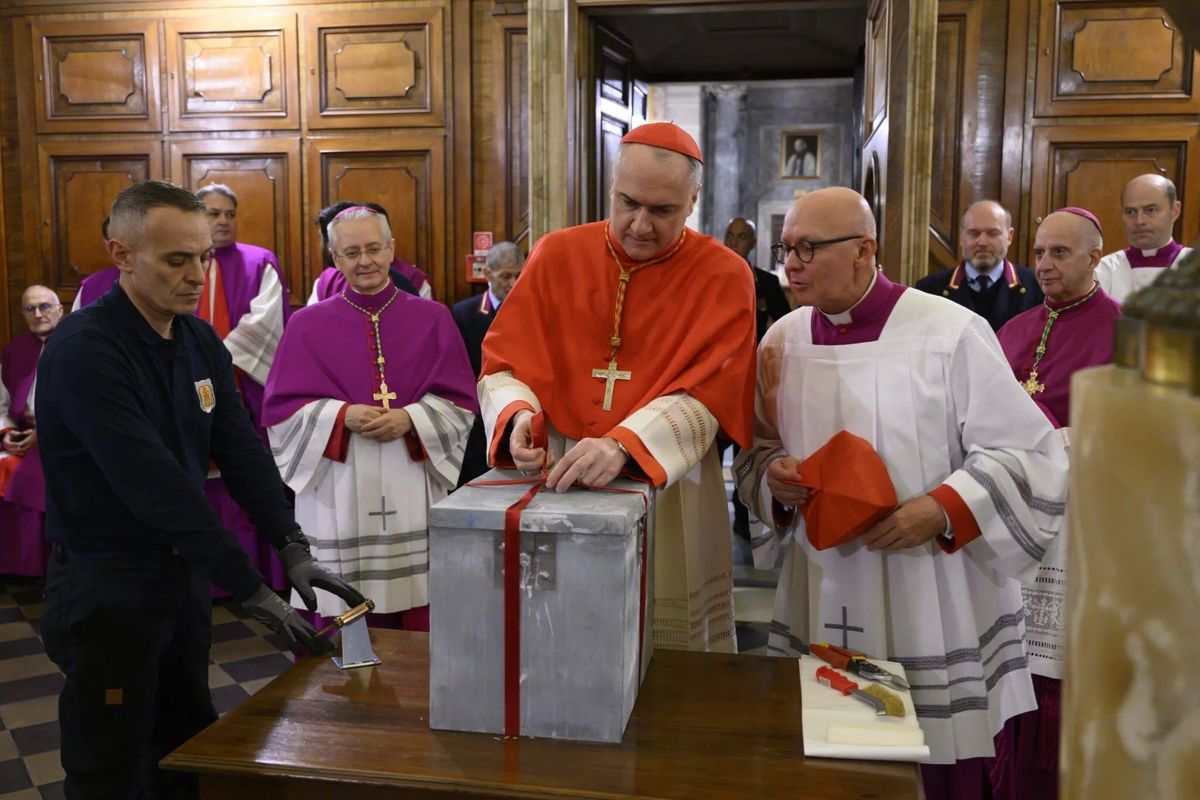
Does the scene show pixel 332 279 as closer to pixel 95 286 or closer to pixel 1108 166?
pixel 95 286

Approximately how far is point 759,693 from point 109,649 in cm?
140

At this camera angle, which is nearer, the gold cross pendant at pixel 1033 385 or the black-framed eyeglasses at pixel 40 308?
the gold cross pendant at pixel 1033 385

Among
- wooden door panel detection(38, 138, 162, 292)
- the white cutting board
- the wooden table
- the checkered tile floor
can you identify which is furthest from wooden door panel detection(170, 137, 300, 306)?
the white cutting board

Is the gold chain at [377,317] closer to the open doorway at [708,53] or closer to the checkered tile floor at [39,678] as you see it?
the checkered tile floor at [39,678]

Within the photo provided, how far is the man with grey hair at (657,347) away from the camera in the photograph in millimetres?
2312

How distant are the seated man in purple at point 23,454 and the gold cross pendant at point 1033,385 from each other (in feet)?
16.4

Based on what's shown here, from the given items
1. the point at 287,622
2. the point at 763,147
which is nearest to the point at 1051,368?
the point at 287,622

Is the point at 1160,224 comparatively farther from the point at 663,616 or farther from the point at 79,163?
the point at 79,163

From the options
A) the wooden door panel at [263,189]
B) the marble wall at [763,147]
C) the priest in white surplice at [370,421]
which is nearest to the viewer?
the priest in white surplice at [370,421]

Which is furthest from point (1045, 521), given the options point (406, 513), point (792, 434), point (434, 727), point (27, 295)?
point (27, 295)

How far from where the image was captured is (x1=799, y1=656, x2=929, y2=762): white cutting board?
154cm

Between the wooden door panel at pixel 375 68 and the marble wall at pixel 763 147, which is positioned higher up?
the marble wall at pixel 763 147

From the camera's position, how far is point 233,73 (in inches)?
267

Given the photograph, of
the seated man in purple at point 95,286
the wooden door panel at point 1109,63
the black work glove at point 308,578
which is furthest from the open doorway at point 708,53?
the black work glove at point 308,578
